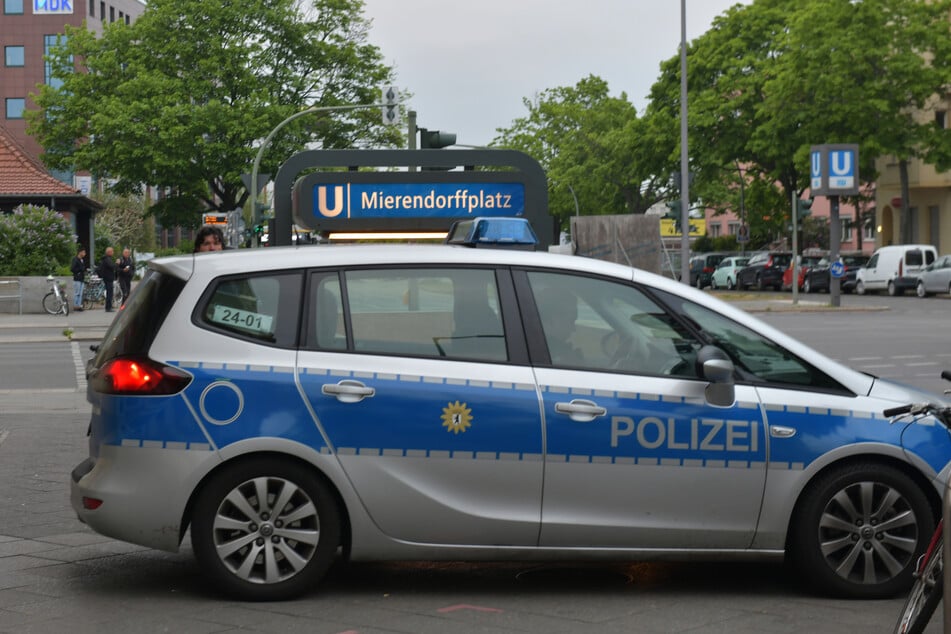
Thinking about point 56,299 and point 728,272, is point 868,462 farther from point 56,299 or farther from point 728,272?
point 728,272

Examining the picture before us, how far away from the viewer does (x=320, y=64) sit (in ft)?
199

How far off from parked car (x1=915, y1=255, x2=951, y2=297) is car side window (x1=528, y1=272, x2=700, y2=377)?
150ft

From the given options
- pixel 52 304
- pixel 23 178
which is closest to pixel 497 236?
pixel 52 304

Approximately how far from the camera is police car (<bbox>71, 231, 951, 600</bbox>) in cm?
620

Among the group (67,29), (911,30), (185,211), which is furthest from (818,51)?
(67,29)

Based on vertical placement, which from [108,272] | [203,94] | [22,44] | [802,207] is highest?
[22,44]

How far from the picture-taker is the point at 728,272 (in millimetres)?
65562

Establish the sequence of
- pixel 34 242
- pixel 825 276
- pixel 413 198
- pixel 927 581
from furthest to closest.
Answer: pixel 825 276 → pixel 34 242 → pixel 413 198 → pixel 927 581

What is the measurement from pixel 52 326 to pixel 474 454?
99.3ft

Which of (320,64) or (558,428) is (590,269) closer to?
(558,428)

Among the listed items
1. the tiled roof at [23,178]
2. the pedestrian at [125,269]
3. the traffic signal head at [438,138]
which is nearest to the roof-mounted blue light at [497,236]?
the traffic signal head at [438,138]

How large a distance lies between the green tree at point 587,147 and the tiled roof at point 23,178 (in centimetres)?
3240

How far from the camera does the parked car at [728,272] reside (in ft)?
214

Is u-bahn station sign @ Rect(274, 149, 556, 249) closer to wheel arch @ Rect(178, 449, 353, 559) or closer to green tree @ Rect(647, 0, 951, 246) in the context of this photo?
wheel arch @ Rect(178, 449, 353, 559)
